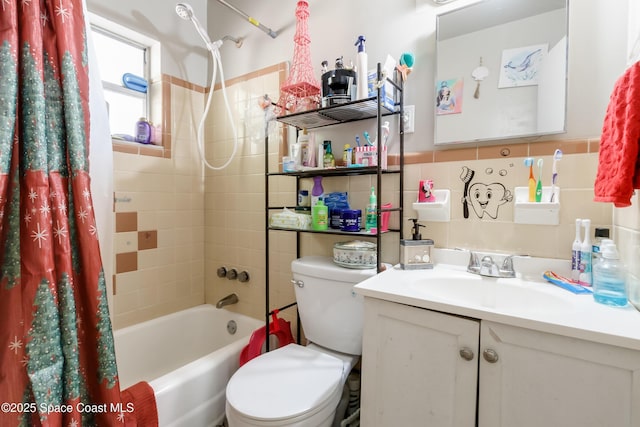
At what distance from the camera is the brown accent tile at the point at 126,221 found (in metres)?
1.65

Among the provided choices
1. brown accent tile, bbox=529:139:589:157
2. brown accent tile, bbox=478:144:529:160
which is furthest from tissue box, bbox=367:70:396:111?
brown accent tile, bbox=529:139:589:157

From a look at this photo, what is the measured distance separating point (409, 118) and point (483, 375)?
1.00m

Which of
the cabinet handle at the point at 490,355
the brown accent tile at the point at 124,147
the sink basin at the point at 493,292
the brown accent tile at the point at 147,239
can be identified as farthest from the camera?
the brown accent tile at the point at 147,239

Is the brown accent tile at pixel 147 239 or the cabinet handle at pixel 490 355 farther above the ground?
the brown accent tile at pixel 147 239

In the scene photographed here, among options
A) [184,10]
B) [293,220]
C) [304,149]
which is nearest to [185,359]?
[293,220]

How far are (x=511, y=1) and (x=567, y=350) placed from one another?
47.4 inches

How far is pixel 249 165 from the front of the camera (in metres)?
1.83

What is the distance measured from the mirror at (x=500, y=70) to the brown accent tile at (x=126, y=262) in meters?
1.75

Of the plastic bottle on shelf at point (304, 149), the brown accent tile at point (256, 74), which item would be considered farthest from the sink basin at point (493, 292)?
the brown accent tile at point (256, 74)

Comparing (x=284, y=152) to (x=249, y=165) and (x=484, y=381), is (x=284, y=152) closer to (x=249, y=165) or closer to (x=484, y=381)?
(x=249, y=165)

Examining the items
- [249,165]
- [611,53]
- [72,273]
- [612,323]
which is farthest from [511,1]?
[72,273]

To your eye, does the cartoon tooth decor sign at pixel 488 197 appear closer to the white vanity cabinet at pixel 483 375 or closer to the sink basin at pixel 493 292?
the sink basin at pixel 493 292

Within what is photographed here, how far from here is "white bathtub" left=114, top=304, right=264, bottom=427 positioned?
1.16 m

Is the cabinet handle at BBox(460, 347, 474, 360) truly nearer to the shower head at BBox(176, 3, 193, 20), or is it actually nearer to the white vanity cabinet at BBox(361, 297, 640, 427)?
the white vanity cabinet at BBox(361, 297, 640, 427)
